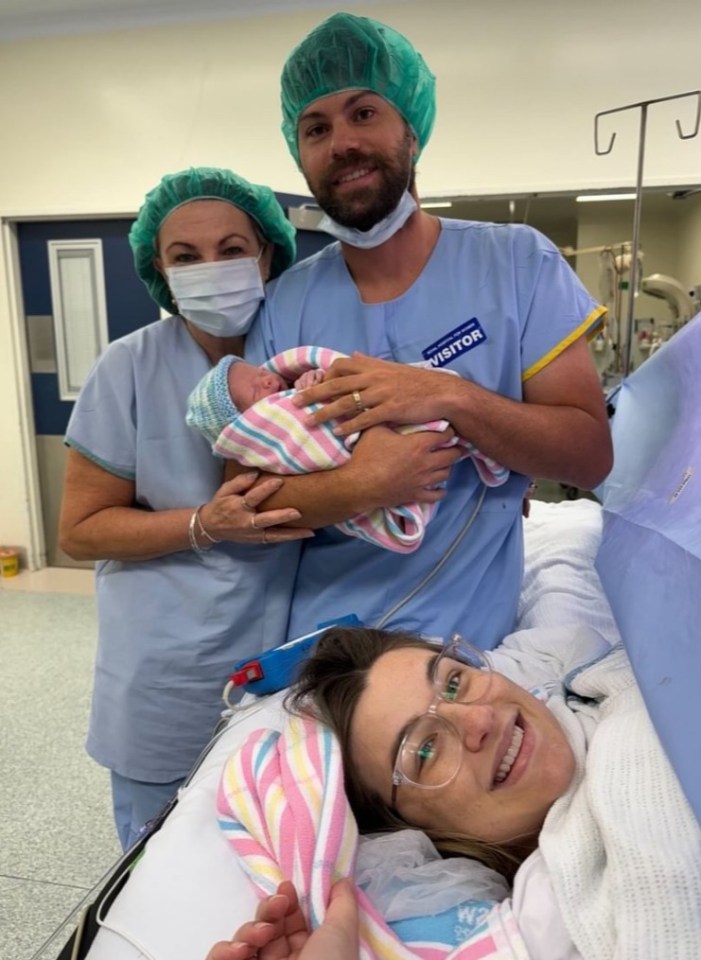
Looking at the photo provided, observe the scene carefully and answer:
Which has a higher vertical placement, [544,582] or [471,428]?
[471,428]

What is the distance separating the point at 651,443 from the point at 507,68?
9.04 ft

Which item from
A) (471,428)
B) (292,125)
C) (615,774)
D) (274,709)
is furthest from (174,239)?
(615,774)

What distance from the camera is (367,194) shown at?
127cm

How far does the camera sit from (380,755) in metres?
0.93

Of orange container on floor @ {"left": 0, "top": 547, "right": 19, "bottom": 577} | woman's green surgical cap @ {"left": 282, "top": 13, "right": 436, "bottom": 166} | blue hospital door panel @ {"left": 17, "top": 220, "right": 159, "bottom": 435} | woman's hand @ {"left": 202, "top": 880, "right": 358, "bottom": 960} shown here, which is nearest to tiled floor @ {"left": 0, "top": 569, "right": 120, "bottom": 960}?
orange container on floor @ {"left": 0, "top": 547, "right": 19, "bottom": 577}

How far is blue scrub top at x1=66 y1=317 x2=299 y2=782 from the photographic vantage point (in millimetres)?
1358

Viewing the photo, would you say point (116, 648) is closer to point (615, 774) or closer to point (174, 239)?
point (174, 239)

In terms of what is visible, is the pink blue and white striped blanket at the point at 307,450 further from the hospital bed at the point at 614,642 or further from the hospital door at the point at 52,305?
the hospital door at the point at 52,305

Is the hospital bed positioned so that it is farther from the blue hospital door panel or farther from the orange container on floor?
the orange container on floor

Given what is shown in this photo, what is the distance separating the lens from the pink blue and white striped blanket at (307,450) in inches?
46.4

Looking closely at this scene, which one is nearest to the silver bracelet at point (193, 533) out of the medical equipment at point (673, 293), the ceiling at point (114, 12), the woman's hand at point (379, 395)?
the woman's hand at point (379, 395)

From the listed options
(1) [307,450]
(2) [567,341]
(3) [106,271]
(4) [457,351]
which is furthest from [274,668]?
(3) [106,271]

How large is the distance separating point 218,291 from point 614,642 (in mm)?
1002

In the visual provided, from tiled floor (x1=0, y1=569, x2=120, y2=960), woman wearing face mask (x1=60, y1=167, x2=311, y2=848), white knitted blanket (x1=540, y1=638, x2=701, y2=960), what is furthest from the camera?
tiled floor (x1=0, y1=569, x2=120, y2=960)
